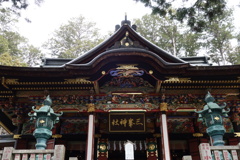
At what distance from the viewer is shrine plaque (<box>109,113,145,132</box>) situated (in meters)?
8.45

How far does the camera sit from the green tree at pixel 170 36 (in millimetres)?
20266

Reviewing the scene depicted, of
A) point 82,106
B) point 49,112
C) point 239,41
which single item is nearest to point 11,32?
point 82,106

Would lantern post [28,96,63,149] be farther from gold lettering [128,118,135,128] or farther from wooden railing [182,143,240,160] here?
gold lettering [128,118,135,128]

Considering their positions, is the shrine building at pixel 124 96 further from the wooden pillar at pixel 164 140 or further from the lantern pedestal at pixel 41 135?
the lantern pedestal at pixel 41 135

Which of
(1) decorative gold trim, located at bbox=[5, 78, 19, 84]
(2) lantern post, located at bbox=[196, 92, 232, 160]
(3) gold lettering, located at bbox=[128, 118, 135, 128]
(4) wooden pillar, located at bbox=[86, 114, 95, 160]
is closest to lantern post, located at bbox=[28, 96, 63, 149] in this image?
(4) wooden pillar, located at bbox=[86, 114, 95, 160]

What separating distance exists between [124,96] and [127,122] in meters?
1.05

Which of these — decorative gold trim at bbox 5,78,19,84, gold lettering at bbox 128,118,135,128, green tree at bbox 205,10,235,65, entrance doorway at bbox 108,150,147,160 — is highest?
green tree at bbox 205,10,235,65

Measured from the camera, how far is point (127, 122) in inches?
334

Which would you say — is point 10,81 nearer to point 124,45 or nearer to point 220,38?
point 124,45

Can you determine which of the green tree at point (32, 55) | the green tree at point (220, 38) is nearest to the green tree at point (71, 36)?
the green tree at point (32, 55)

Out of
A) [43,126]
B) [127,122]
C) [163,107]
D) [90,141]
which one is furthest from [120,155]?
[43,126]

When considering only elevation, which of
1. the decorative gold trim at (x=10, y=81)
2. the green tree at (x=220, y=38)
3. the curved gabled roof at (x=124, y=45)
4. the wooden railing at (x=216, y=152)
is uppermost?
the green tree at (x=220, y=38)

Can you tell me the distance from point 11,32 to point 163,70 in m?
19.2

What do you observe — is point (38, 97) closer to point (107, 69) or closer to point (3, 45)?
point (107, 69)
